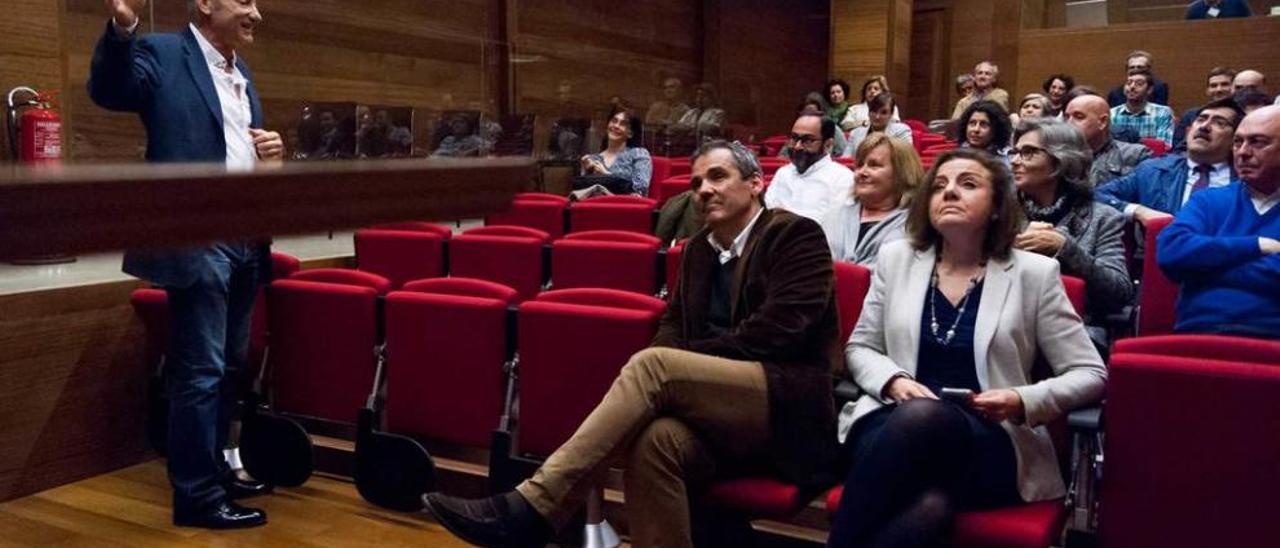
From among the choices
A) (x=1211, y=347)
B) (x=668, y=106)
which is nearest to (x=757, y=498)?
(x=1211, y=347)

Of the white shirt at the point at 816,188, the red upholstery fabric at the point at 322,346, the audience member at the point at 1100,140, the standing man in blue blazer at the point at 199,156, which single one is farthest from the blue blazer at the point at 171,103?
the audience member at the point at 1100,140

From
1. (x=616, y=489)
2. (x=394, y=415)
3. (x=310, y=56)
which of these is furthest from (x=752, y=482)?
(x=310, y=56)

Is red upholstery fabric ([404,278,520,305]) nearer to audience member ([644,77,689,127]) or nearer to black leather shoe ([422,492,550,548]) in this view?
black leather shoe ([422,492,550,548])

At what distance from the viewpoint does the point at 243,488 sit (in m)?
0.90

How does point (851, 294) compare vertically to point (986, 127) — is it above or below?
below

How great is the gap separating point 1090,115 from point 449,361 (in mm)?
811

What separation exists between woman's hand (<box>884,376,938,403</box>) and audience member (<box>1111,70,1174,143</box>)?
4.50 feet

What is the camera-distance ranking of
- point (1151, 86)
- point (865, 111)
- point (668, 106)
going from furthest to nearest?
1. point (668, 106)
2. point (865, 111)
3. point (1151, 86)

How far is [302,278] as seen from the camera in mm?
972

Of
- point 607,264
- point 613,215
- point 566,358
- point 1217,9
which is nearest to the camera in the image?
point 566,358

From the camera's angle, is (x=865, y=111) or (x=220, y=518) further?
(x=865, y=111)

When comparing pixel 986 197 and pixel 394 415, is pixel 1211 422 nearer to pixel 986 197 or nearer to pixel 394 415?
pixel 986 197

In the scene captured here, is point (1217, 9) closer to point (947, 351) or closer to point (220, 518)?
point (947, 351)

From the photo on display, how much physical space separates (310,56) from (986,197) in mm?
1530
